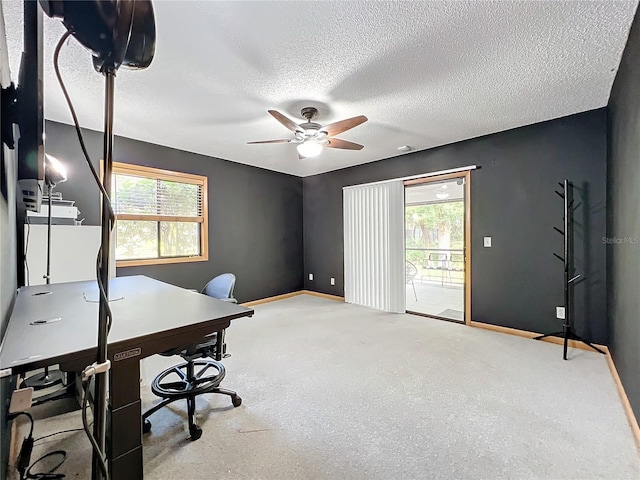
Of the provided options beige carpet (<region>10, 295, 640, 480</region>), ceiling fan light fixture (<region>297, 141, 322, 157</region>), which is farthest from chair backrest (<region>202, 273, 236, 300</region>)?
ceiling fan light fixture (<region>297, 141, 322, 157</region>)

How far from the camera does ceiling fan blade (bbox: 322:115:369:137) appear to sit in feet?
8.05

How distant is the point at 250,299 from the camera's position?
4.91m

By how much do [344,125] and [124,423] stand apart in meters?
2.42

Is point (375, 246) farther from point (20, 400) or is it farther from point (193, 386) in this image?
point (20, 400)

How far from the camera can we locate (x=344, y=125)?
256 centimetres

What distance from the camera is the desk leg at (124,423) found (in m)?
1.16

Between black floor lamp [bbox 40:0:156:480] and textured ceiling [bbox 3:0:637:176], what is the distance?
1192 mm

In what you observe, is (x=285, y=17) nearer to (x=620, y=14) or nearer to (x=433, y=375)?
(x=620, y=14)


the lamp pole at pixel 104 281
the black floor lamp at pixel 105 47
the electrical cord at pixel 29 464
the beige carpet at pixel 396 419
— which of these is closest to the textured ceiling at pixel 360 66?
the black floor lamp at pixel 105 47

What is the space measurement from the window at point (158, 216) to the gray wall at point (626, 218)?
436 centimetres

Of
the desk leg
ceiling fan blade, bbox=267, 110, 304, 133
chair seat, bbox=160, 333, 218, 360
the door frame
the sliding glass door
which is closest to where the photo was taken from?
the desk leg

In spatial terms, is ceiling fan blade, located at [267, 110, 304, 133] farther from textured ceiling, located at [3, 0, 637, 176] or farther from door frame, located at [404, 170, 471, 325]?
door frame, located at [404, 170, 471, 325]

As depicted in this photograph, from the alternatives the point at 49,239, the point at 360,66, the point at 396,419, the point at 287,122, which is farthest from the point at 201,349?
the point at 360,66

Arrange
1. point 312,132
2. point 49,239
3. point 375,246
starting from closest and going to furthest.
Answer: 1. point 49,239
2. point 312,132
3. point 375,246
